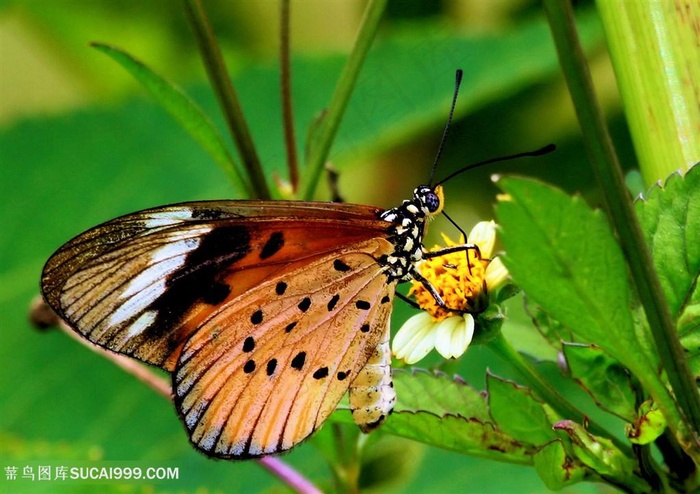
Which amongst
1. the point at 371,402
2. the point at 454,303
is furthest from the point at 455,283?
the point at 371,402

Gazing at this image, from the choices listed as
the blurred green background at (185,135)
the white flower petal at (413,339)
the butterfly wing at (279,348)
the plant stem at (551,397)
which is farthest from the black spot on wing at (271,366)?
the blurred green background at (185,135)

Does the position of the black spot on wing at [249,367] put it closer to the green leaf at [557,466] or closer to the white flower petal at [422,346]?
the white flower petal at [422,346]

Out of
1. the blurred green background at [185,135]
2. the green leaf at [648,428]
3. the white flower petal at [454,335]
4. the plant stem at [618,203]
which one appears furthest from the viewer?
the blurred green background at [185,135]

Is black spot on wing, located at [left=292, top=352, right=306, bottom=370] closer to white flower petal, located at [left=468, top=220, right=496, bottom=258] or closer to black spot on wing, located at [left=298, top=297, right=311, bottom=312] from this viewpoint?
black spot on wing, located at [left=298, top=297, right=311, bottom=312]

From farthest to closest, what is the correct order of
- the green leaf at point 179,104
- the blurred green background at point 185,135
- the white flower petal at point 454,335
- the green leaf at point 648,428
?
the blurred green background at point 185,135, the green leaf at point 179,104, the white flower petal at point 454,335, the green leaf at point 648,428

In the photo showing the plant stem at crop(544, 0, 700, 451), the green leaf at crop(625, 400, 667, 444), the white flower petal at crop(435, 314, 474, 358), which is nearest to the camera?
the plant stem at crop(544, 0, 700, 451)

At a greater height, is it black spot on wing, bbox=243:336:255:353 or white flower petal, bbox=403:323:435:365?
white flower petal, bbox=403:323:435:365

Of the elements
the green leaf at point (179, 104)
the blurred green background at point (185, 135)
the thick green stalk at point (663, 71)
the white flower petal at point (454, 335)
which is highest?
the green leaf at point (179, 104)

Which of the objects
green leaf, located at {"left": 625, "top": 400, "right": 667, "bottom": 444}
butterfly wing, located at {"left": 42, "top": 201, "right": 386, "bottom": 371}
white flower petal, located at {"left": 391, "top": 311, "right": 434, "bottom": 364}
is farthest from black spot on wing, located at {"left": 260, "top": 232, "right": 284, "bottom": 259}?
green leaf, located at {"left": 625, "top": 400, "right": 667, "bottom": 444}
